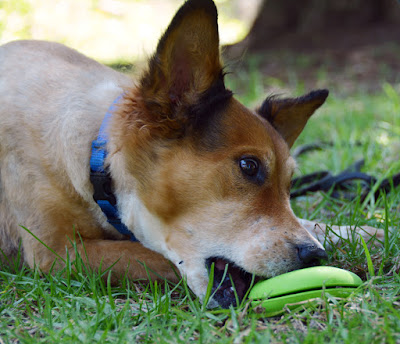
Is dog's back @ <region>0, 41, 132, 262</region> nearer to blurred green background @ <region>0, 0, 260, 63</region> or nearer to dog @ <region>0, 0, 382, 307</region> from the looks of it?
dog @ <region>0, 0, 382, 307</region>

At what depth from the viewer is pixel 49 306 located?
8.04 feet

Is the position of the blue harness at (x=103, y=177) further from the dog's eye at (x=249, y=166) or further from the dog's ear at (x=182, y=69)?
the dog's eye at (x=249, y=166)

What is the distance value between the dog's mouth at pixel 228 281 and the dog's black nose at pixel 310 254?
28 centimetres

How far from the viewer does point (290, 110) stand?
3.61 m

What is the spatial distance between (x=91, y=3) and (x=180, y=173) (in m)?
10.4

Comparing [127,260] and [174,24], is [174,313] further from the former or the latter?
[174,24]

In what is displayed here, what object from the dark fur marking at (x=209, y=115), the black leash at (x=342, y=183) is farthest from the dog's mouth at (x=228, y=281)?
the black leash at (x=342, y=183)

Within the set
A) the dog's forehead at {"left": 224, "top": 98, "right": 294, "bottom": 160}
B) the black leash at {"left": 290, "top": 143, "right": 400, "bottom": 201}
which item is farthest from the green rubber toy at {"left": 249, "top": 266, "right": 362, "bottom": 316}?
the black leash at {"left": 290, "top": 143, "right": 400, "bottom": 201}

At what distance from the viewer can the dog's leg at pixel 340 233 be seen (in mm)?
3158

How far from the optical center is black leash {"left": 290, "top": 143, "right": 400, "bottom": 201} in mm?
4258

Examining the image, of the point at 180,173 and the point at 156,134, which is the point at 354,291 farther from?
the point at 156,134

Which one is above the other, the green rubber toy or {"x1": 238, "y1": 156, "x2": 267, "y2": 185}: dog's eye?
{"x1": 238, "y1": 156, "x2": 267, "y2": 185}: dog's eye

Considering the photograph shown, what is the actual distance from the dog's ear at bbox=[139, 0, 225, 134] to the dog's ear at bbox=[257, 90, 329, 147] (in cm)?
71

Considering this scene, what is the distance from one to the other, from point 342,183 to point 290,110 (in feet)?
4.08
